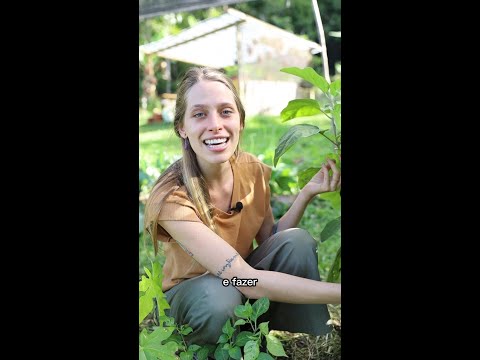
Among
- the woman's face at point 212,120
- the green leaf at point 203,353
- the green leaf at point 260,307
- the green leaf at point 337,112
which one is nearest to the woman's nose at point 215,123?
the woman's face at point 212,120

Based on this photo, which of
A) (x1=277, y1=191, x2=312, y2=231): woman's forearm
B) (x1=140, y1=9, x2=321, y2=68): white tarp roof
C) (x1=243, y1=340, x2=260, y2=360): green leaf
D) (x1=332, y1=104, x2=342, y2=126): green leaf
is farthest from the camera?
(x1=140, y1=9, x2=321, y2=68): white tarp roof

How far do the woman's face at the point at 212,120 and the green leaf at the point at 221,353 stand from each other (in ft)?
1.29

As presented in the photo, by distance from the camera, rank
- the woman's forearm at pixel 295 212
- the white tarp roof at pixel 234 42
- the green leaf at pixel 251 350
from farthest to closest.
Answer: the white tarp roof at pixel 234 42, the woman's forearm at pixel 295 212, the green leaf at pixel 251 350

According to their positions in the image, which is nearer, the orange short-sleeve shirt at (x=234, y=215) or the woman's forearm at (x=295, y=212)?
the orange short-sleeve shirt at (x=234, y=215)

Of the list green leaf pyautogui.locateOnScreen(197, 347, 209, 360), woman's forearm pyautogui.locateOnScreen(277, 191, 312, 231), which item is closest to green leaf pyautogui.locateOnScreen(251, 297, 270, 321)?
green leaf pyautogui.locateOnScreen(197, 347, 209, 360)

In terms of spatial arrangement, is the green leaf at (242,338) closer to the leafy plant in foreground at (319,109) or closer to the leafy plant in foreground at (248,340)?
the leafy plant in foreground at (248,340)

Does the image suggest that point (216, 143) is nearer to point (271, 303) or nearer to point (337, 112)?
point (337, 112)

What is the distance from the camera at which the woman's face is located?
4.61 feet

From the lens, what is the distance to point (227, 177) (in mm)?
1502

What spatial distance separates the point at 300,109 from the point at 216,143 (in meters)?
0.21

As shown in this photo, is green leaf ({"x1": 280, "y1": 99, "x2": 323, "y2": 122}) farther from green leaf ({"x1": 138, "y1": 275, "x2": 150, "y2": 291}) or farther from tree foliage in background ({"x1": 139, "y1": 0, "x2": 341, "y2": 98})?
green leaf ({"x1": 138, "y1": 275, "x2": 150, "y2": 291})

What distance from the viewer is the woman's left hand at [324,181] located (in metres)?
1.47
